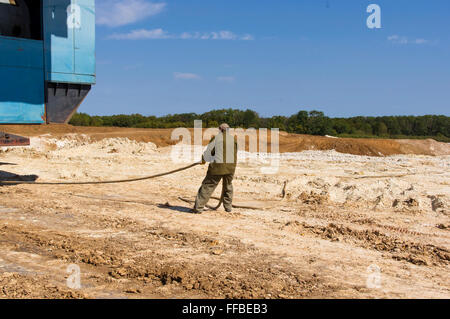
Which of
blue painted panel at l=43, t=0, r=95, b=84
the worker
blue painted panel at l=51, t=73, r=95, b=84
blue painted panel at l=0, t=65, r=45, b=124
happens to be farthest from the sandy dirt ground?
blue painted panel at l=43, t=0, r=95, b=84

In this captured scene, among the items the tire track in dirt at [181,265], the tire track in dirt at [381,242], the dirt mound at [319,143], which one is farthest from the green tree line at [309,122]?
the tire track in dirt at [181,265]

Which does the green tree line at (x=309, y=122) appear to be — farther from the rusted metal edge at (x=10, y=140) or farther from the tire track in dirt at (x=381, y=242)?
the tire track in dirt at (x=381, y=242)

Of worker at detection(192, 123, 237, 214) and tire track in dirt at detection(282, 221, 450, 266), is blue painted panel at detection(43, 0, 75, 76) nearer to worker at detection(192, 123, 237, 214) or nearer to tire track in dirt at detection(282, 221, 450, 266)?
worker at detection(192, 123, 237, 214)

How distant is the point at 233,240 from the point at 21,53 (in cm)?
635

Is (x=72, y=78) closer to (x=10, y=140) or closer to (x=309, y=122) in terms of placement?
(x=10, y=140)

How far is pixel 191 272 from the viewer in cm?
481

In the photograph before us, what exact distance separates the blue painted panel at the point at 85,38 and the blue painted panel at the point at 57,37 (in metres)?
0.13

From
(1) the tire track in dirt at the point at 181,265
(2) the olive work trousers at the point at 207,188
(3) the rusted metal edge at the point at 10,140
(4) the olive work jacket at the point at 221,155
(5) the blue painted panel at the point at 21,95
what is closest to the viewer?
(1) the tire track in dirt at the point at 181,265

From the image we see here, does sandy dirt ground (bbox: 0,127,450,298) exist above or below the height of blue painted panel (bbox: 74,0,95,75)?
below

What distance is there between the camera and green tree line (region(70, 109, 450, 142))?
43.6 meters

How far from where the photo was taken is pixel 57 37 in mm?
8859

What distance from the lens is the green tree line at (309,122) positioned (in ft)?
143

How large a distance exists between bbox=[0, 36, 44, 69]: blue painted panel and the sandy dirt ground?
122 inches

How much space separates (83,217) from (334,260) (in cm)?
481
